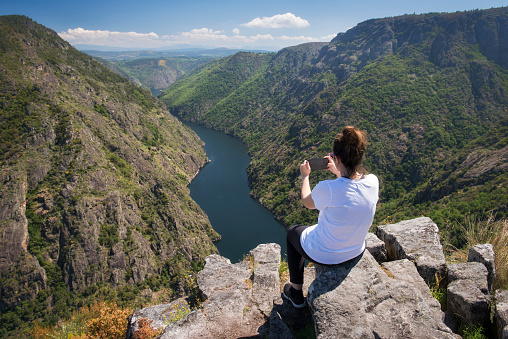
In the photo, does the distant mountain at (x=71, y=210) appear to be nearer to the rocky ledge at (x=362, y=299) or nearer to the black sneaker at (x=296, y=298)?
the rocky ledge at (x=362, y=299)

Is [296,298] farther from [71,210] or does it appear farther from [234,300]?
[71,210]

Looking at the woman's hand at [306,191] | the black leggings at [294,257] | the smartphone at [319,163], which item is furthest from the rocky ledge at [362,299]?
the smartphone at [319,163]

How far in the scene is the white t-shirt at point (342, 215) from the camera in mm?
3846

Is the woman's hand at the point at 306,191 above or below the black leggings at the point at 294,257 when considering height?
above

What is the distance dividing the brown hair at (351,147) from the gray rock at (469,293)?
2782 millimetres

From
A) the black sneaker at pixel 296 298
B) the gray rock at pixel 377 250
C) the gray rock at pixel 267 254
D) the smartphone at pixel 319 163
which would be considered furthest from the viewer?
the gray rock at pixel 267 254

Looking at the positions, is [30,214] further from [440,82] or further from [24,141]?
[440,82]

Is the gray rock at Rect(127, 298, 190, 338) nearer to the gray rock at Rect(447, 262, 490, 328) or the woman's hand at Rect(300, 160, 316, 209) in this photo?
the woman's hand at Rect(300, 160, 316, 209)

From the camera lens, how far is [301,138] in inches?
4400

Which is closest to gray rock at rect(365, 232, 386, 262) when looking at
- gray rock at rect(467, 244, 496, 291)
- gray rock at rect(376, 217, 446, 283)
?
gray rock at rect(376, 217, 446, 283)

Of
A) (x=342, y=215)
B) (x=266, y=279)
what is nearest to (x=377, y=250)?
(x=266, y=279)

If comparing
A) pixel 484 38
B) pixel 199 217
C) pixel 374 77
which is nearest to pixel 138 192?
pixel 199 217

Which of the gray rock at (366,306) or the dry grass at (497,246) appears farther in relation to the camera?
the dry grass at (497,246)

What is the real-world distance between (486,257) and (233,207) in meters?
87.7
